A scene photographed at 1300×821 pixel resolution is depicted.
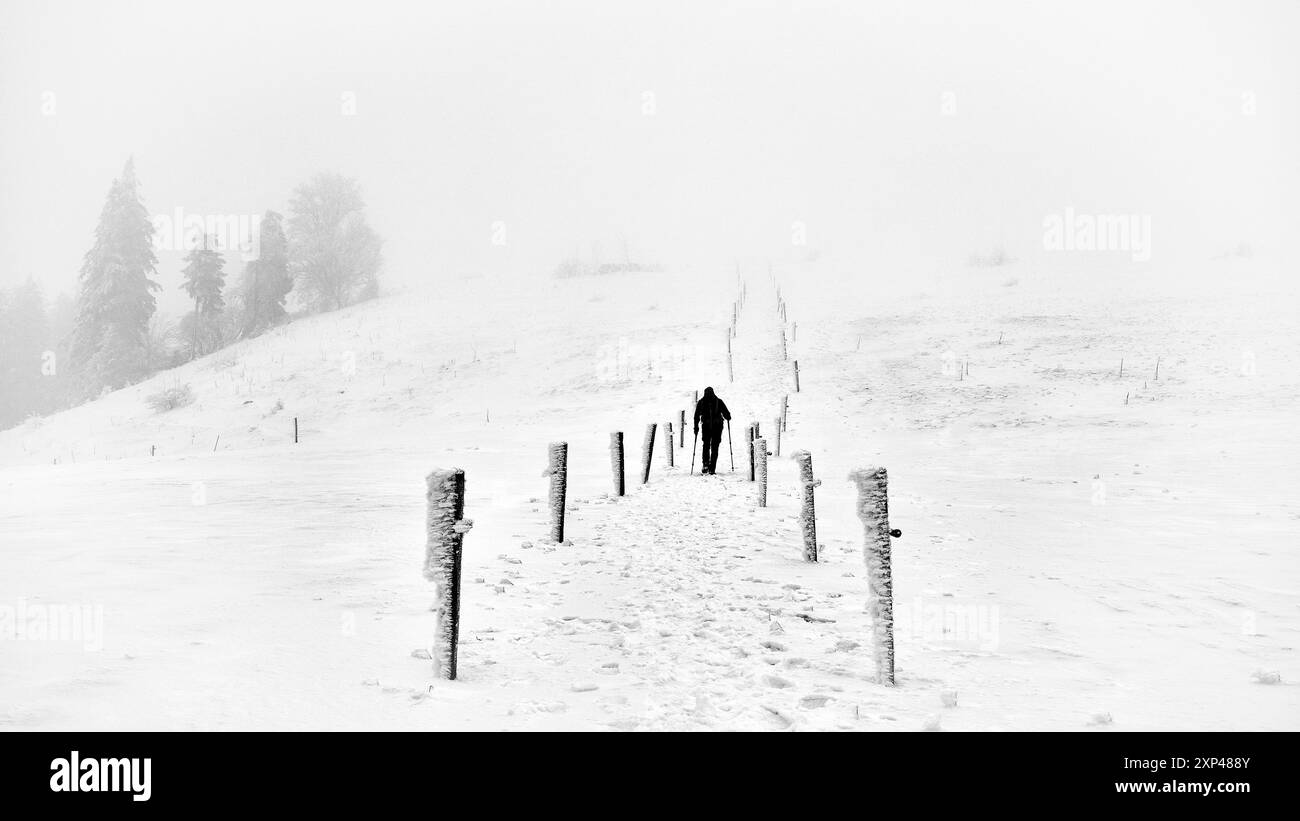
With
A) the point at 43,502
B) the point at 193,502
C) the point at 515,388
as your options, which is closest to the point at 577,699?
the point at 193,502

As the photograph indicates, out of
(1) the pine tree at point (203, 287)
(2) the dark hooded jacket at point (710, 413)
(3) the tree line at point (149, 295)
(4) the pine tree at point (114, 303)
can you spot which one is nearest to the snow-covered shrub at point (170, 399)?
(3) the tree line at point (149, 295)

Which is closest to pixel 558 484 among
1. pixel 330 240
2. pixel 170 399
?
pixel 170 399

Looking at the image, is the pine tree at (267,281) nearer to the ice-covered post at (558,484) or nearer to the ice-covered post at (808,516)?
the ice-covered post at (558,484)

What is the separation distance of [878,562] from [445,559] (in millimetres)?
2815

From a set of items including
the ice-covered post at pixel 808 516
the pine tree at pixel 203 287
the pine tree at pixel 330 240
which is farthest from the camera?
the pine tree at pixel 330 240

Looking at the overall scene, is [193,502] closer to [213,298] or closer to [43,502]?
[43,502]

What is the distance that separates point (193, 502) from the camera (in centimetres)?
951

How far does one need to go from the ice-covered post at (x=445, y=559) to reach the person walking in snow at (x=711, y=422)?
11.1 metres

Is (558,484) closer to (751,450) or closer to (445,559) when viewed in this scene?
(445,559)

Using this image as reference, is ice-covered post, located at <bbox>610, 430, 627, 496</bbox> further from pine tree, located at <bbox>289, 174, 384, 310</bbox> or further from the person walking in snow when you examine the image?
pine tree, located at <bbox>289, 174, 384, 310</bbox>

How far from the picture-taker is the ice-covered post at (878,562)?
423 centimetres

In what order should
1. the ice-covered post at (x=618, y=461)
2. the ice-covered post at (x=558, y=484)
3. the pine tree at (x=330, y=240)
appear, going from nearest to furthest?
the ice-covered post at (x=558, y=484) < the ice-covered post at (x=618, y=461) < the pine tree at (x=330, y=240)

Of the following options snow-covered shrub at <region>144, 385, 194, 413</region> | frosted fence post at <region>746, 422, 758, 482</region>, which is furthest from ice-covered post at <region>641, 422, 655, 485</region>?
snow-covered shrub at <region>144, 385, 194, 413</region>
